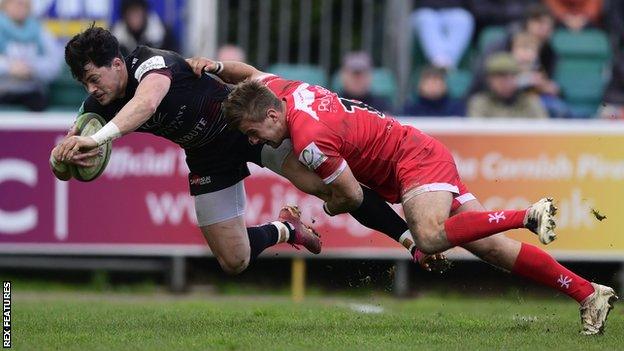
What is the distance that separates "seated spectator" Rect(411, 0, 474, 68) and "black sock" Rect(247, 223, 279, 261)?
584 cm

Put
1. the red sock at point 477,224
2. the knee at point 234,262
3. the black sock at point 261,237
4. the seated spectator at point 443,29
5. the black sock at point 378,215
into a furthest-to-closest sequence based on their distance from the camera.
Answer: the seated spectator at point 443,29
the black sock at point 261,237
the knee at point 234,262
the black sock at point 378,215
the red sock at point 477,224

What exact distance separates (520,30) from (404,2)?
1378 millimetres

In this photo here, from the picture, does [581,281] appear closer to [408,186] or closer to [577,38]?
[408,186]

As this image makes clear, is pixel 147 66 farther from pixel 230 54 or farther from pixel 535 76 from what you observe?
pixel 535 76

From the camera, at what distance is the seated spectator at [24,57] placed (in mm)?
15156

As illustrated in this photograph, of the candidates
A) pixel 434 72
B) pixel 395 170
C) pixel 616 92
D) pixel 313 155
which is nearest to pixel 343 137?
pixel 313 155

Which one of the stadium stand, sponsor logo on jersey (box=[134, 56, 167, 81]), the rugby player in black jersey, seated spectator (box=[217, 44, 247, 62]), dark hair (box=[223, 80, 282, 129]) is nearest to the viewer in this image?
dark hair (box=[223, 80, 282, 129])

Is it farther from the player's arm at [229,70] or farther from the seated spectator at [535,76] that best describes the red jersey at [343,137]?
the seated spectator at [535,76]

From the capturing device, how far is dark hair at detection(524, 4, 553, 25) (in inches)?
622

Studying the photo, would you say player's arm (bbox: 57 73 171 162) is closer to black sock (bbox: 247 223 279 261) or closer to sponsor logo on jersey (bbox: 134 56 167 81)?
sponsor logo on jersey (bbox: 134 56 167 81)

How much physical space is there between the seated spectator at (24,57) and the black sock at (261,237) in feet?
18.2

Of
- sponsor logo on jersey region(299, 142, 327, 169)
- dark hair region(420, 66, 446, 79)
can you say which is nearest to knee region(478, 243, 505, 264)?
sponsor logo on jersey region(299, 142, 327, 169)

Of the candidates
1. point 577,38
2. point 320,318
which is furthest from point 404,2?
point 320,318

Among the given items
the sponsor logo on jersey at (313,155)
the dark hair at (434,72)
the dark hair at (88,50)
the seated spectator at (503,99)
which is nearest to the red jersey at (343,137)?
the sponsor logo on jersey at (313,155)
